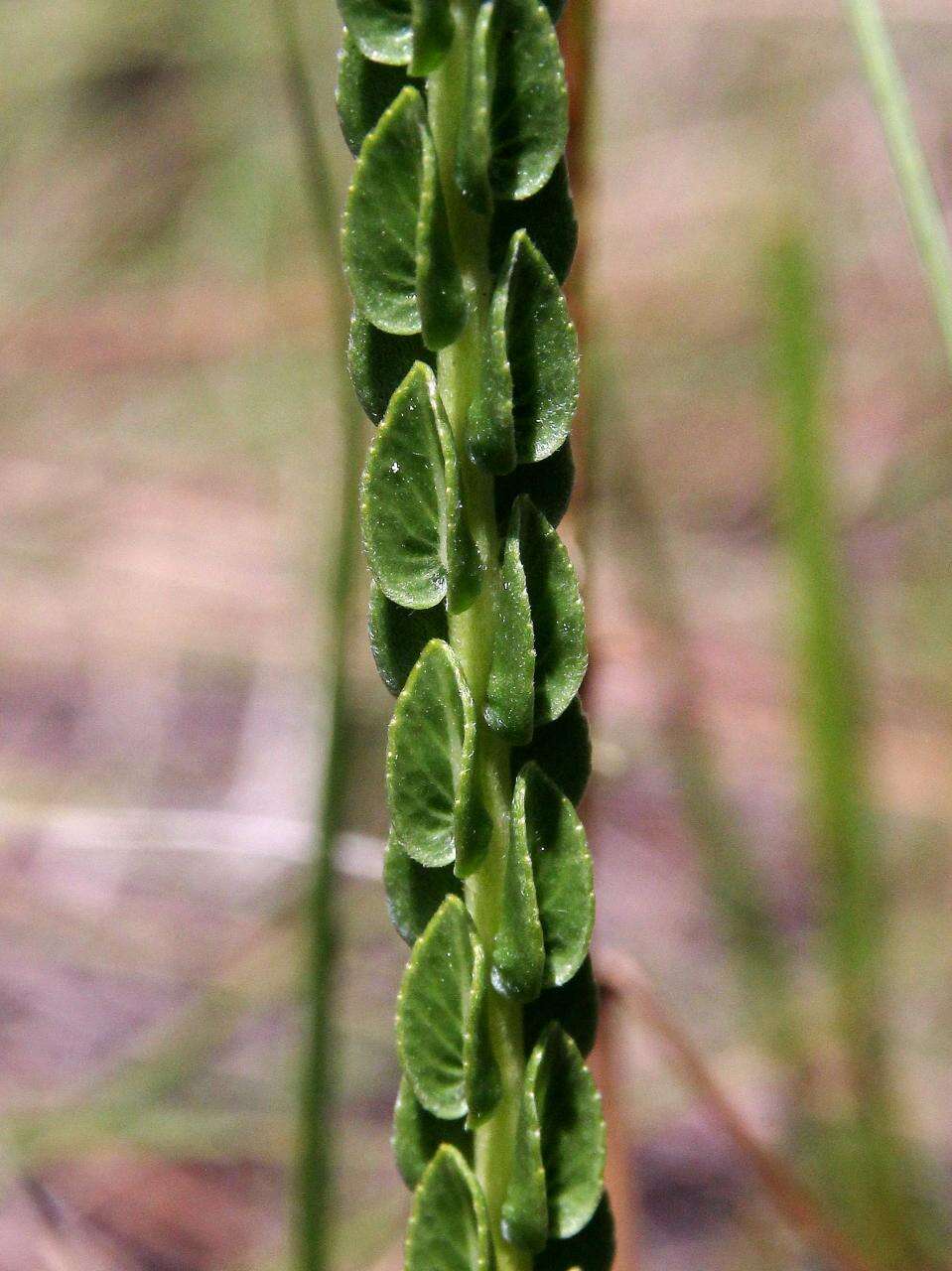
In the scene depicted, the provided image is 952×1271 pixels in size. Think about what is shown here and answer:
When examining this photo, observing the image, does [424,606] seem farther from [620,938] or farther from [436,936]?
[620,938]

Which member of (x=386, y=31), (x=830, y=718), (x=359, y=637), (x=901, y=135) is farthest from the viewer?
(x=359, y=637)

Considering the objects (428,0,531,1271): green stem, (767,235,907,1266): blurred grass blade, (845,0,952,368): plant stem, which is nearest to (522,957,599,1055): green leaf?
(428,0,531,1271): green stem

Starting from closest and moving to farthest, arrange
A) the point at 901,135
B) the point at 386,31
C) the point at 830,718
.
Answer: the point at 386,31 → the point at 901,135 → the point at 830,718

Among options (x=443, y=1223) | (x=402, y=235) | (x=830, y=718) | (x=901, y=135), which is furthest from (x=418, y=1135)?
(x=830, y=718)

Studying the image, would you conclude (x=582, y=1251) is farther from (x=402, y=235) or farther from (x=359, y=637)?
(x=359, y=637)

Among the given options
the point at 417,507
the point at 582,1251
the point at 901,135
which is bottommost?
the point at 582,1251

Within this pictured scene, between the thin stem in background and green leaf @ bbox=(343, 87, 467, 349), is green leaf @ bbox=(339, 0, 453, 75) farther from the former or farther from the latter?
the thin stem in background

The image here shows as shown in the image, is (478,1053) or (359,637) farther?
(359,637)
